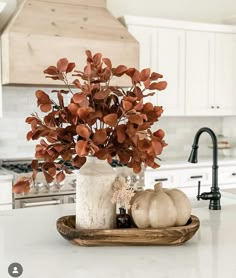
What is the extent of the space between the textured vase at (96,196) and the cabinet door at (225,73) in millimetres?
3692

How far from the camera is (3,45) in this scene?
4.05 meters

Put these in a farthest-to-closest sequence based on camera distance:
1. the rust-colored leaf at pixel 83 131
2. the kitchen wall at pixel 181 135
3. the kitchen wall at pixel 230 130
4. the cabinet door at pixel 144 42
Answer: the kitchen wall at pixel 230 130, the kitchen wall at pixel 181 135, the cabinet door at pixel 144 42, the rust-colored leaf at pixel 83 131

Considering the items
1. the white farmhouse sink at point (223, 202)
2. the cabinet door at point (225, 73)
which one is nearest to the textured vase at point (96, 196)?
the white farmhouse sink at point (223, 202)

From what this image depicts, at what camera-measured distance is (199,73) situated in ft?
16.5

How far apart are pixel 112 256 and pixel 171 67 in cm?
356

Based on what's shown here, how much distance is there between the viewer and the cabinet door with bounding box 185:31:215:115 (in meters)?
4.95

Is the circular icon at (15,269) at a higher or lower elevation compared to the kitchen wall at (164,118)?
lower

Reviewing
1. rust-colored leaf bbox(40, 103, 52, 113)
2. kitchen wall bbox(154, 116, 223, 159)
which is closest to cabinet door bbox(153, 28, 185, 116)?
kitchen wall bbox(154, 116, 223, 159)

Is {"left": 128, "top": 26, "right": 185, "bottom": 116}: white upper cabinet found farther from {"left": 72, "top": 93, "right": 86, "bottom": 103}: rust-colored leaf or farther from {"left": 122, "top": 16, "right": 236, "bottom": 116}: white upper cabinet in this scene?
{"left": 72, "top": 93, "right": 86, "bottom": 103}: rust-colored leaf

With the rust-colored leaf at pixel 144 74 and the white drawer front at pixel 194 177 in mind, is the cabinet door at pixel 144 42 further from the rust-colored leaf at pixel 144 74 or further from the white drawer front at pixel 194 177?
the rust-colored leaf at pixel 144 74

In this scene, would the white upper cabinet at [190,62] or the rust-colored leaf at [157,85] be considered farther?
the white upper cabinet at [190,62]

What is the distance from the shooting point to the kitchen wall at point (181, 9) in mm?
5020

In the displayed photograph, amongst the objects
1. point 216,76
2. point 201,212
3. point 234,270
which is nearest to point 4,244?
point 234,270

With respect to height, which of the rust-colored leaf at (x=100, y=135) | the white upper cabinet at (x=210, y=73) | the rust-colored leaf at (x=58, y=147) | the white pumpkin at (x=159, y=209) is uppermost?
the white upper cabinet at (x=210, y=73)
